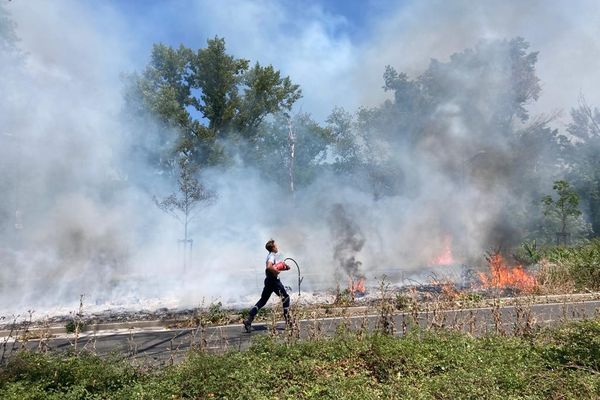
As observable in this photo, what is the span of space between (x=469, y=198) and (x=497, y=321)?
16.2 m

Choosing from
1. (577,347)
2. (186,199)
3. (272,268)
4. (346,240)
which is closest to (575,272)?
(346,240)

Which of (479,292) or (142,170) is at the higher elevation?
(142,170)

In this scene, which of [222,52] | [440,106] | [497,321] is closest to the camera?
[497,321]

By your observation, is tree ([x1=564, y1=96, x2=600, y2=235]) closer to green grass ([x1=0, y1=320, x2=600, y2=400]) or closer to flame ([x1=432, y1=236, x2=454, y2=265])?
flame ([x1=432, y1=236, x2=454, y2=265])

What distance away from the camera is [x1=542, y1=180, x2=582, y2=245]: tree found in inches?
757

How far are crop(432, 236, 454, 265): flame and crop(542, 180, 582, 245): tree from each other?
14.4 ft

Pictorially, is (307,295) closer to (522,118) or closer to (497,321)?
(497,321)

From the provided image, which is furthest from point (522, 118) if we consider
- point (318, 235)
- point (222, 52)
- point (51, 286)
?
point (51, 286)

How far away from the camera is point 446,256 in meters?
19.6

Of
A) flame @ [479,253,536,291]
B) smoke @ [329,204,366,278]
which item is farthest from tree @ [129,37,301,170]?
flame @ [479,253,536,291]

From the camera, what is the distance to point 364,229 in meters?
20.3

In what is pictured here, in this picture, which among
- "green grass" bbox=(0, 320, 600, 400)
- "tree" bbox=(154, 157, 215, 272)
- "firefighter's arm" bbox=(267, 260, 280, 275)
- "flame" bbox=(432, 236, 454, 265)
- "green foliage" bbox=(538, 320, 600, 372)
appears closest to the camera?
"green grass" bbox=(0, 320, 600, 400)

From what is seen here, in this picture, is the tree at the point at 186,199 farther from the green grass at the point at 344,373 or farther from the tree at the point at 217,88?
the green grass at the point at 344,373

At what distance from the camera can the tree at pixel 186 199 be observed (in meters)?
17.8
